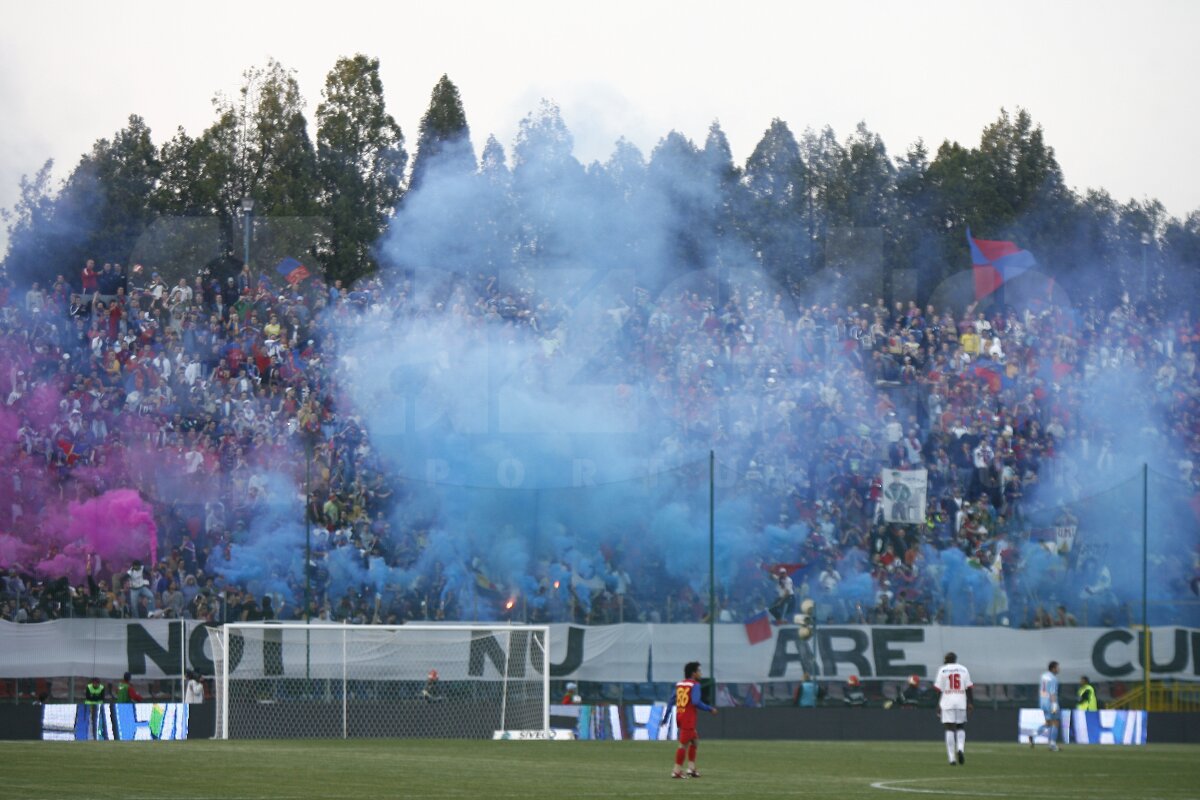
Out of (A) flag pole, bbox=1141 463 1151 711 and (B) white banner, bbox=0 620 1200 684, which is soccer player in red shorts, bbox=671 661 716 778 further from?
(A) flag pole, bbox=1141 463 1151 711

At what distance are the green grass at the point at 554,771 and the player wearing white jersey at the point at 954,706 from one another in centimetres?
37

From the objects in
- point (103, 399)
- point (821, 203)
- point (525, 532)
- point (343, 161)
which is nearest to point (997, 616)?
point (525, 532)

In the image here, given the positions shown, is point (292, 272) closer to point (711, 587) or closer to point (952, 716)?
point (711, 587)

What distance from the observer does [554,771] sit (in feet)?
70.1

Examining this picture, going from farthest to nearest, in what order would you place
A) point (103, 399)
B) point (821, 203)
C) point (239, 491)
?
1. point (821, 203)
2. point (103, 399)
3. point (239, 491)

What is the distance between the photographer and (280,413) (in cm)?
3966

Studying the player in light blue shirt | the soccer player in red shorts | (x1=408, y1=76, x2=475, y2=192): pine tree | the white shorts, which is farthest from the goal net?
(x1=408, y1=76, x2=475, y2=192): pine tree

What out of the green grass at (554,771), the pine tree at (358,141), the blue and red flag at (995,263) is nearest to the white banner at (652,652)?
the green grass at (554,771)

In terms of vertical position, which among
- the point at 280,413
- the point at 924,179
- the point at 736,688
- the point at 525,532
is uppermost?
the point at 924,179

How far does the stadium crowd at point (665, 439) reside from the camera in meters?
32.6

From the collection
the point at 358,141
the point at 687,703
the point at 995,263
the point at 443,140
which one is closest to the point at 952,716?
the point at 687,703

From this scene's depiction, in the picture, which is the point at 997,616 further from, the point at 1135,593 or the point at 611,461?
the point at 611,461

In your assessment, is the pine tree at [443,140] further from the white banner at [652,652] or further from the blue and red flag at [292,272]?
the white banner at [652,652]

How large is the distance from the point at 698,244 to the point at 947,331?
10449mm
